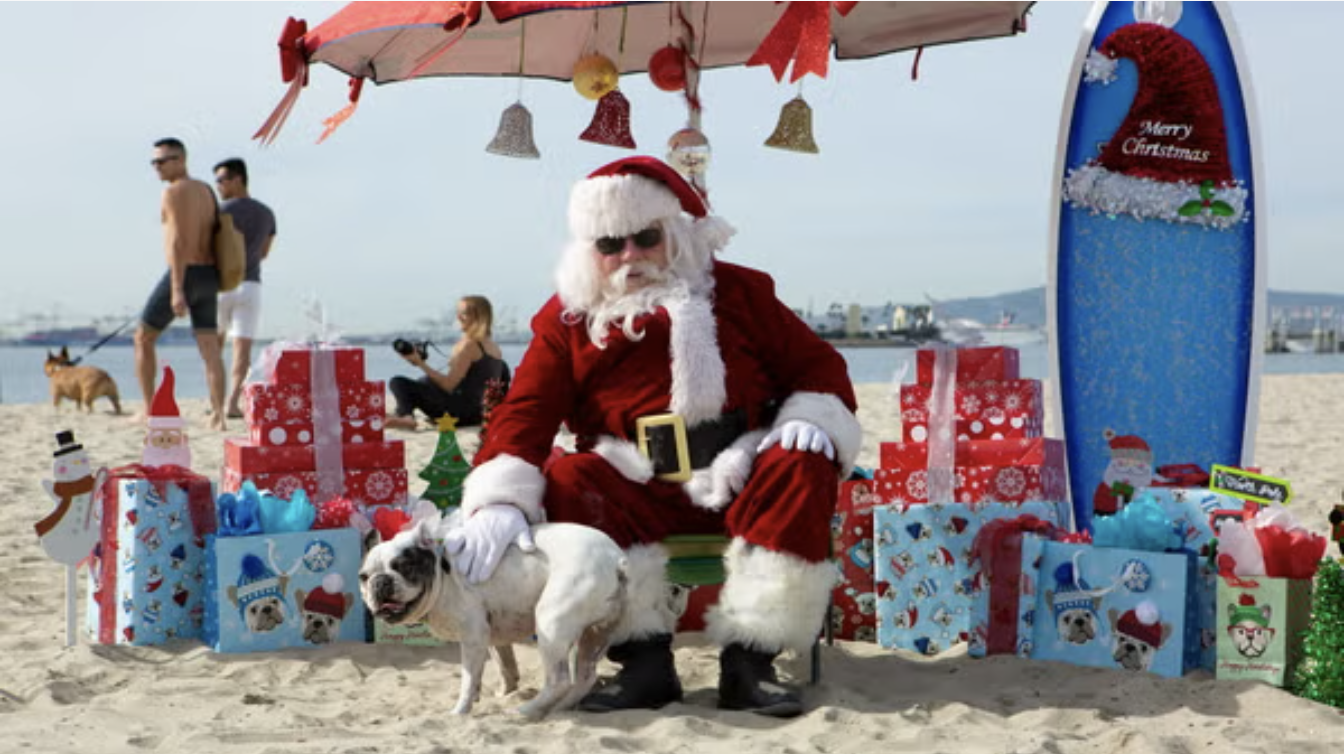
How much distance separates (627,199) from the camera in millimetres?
3752

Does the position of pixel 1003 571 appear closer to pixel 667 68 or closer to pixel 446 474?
pixel 446 474

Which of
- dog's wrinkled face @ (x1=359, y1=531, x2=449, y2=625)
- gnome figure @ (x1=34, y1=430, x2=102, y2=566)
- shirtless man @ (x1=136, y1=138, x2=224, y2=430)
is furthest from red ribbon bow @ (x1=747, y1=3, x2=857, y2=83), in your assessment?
shirtless man @ (x1=136, y1=138, x2=224, y2=430)

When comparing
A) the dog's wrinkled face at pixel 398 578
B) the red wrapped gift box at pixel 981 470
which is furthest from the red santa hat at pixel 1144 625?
the dog's wrinkled face at pixel 398 578

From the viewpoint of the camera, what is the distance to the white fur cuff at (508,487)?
11.5ft

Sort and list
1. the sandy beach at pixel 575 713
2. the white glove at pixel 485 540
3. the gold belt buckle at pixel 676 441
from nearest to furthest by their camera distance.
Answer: the sandy beach at pixel 575 713 < the white glove at pixel 485 540 < the gold belt buckle at pixel 676 441

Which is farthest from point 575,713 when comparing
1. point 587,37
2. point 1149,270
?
point 1149,270

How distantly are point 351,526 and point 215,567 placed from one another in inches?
14.7

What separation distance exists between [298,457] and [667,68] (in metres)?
1.72

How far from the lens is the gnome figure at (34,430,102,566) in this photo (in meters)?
3.93

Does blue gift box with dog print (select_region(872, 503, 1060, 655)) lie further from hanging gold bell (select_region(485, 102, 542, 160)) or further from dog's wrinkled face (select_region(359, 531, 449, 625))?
hanging gold bell (select_region(485, 102, 542, 160))

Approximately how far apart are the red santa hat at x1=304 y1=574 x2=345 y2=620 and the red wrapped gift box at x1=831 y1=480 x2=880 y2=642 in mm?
1373

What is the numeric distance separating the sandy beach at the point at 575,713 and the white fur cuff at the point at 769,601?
181 millimetres

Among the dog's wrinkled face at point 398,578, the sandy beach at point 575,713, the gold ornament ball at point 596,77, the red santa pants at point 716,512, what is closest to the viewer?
the sandy beach at point 575,713

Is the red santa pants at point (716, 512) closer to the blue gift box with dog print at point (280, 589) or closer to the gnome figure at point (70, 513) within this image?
the blue gift box with dog print at point (280, 589)
